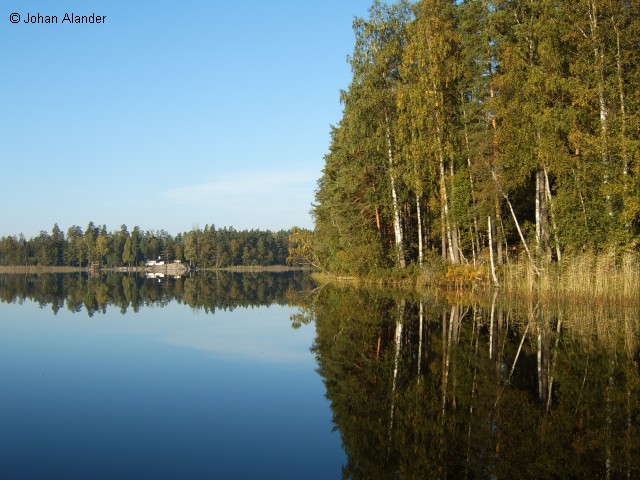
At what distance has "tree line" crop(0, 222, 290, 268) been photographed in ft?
476

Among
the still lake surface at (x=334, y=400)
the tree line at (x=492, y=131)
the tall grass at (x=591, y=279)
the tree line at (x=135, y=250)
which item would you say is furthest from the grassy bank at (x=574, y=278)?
the tree line at (x=135, y=250)

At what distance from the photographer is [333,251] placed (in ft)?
152

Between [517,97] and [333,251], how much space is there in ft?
78.6

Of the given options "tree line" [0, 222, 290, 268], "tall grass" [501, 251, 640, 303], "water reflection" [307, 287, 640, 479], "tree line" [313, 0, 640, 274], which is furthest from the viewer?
"tree line" [0, 222, 290, 268]

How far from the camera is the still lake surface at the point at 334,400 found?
6.34 m

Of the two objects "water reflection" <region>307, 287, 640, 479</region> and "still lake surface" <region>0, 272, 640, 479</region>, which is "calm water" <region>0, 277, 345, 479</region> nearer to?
"still lake surface" <region>0, 272, 640, 479</region>

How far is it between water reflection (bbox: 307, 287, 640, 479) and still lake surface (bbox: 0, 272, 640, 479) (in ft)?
0.11

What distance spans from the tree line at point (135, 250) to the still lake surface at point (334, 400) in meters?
130

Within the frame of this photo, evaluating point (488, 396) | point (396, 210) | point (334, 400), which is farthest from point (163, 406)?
point (396, 210)

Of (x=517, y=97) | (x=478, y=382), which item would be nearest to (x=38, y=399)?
(x=478, y=382)

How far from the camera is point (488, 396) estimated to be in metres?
8.70

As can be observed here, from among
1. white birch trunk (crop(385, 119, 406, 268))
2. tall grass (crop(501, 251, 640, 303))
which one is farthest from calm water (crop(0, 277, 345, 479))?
white birch trunk (crop(385, 119, 406, 268))

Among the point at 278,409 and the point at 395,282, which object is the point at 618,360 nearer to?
the point at 278,409

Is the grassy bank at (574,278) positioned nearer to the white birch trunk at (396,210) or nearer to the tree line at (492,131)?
the tree line at (492,131)
